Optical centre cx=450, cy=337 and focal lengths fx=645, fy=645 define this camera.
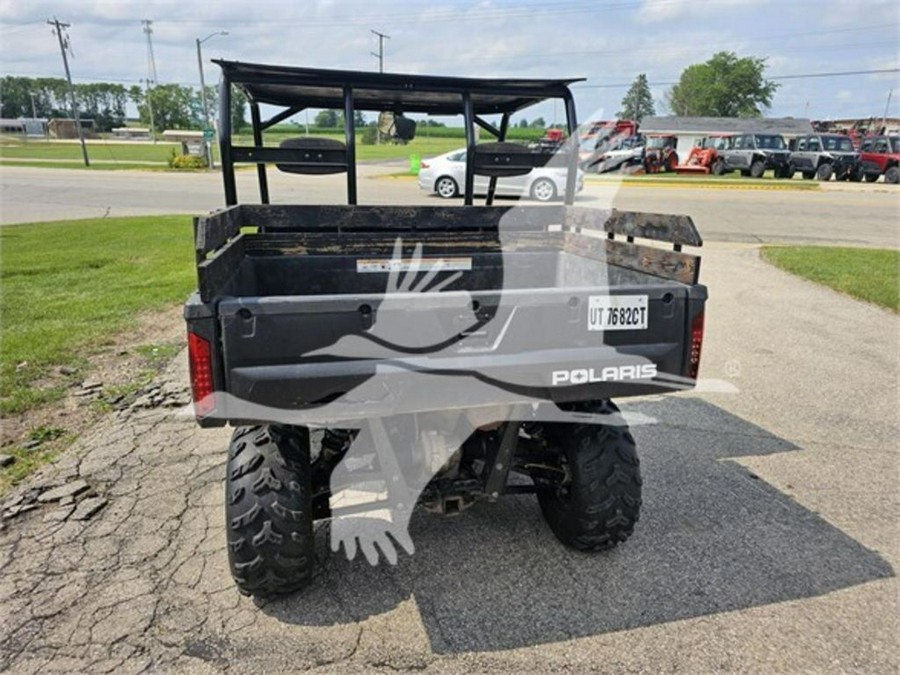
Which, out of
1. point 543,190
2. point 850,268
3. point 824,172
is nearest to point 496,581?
point 850,268

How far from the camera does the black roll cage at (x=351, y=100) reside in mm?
3555

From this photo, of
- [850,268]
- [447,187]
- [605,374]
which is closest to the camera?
[605,374]

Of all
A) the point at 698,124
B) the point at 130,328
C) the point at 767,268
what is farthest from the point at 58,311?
the point at 698,124

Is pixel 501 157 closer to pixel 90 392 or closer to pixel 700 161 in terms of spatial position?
pixel 90 392

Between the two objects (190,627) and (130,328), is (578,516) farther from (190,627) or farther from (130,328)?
(130,328)

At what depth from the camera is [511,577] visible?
2.90 m

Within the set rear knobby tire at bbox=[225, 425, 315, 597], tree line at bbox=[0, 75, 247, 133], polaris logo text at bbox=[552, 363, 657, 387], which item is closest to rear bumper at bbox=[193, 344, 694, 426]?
polaris logo text at bbox=[552, 363, 657, 387]

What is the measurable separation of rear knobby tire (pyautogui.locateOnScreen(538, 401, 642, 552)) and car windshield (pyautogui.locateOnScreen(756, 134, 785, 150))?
3414 centimetres

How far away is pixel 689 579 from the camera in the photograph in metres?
2.88

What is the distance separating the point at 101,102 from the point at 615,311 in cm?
16615

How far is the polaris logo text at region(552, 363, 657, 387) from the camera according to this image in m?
2.47

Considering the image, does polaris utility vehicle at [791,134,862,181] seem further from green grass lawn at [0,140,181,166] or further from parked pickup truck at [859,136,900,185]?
green grass lawn at [0,140,181,166]

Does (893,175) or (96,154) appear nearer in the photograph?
(893,175)

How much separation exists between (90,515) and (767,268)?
9995mm
